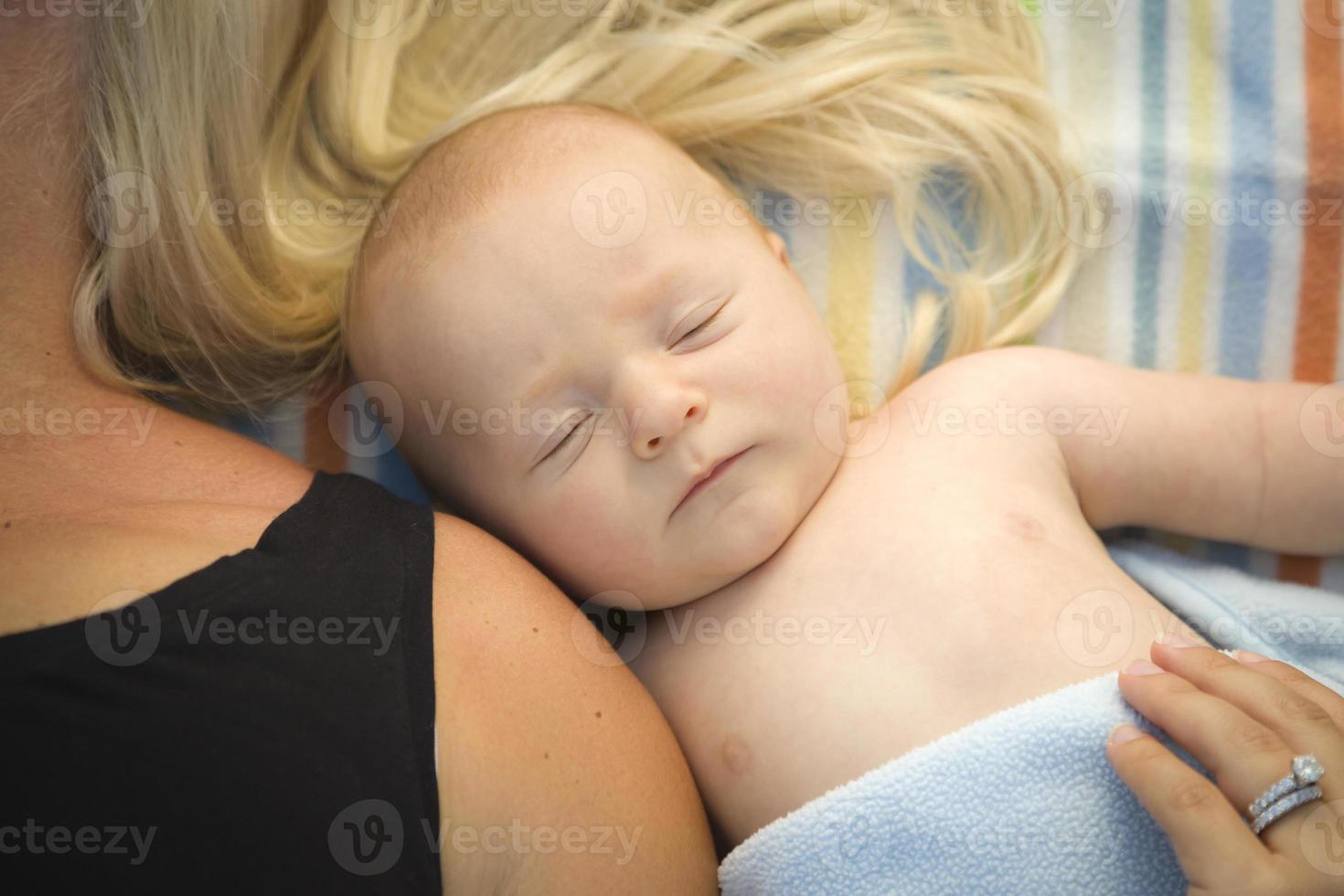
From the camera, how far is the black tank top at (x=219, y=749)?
0.88 metres

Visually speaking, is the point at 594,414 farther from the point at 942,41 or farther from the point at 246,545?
the point at 942,41

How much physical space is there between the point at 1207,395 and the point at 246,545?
1209 millimetres

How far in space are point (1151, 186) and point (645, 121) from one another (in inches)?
30.3

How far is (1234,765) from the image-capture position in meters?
1.06

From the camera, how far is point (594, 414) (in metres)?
1.28

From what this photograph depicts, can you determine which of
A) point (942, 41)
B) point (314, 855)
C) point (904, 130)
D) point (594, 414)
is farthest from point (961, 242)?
point (314, 855)

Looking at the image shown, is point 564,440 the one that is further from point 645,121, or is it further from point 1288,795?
point 1288,795

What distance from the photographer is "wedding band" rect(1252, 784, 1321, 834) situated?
1.03 m
